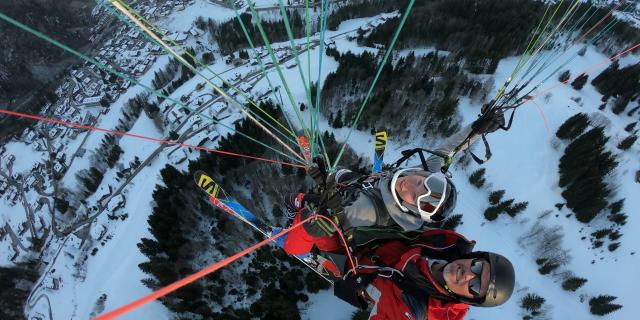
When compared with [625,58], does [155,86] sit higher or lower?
lower

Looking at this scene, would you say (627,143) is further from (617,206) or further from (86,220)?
(86,220)

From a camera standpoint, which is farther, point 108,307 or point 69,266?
point 69,266

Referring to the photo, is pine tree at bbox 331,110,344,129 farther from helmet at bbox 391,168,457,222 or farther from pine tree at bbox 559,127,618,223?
helmet at bbox 391,168,457,222

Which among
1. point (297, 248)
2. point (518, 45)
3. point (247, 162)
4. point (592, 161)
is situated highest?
point (518, 45)

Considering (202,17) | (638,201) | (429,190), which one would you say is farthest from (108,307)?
(202,17)

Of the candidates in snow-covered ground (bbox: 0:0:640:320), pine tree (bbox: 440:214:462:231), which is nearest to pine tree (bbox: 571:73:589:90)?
snow-covered ground (bbox: 0:0:640:320)

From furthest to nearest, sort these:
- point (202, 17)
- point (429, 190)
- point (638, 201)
Result: 1. point (202, 17)
2. point (638, 201)
3. point (429, 190)

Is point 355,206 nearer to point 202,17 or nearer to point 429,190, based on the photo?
point 429,190
